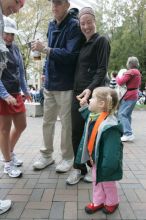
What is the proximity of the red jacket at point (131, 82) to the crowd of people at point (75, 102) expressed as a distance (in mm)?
2972

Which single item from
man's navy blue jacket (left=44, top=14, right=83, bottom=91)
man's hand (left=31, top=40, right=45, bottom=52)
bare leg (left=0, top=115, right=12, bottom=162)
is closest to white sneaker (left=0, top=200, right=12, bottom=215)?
bare leg (left=0, top=115, right=12, bottom=162)

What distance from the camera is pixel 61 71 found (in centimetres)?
431

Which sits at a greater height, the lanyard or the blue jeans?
the lanyard

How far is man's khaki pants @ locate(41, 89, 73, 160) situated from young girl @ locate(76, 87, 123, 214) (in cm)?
90

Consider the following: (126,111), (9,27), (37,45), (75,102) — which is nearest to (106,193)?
(75,102)

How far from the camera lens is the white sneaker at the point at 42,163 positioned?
4.64 meters

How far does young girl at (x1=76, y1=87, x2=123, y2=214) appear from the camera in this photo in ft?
10.0

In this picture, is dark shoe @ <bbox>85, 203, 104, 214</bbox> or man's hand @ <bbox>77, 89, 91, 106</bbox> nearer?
dark shoe @ <bbox>85, 203, 104, 214</bbox>

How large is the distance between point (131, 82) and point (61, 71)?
330cm

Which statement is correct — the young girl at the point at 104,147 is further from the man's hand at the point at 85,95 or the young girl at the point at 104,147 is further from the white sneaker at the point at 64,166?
the white sneaker at the point at 64,166

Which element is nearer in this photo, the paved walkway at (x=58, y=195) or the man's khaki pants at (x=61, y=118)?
the paved walkway at (x=58, y=195)

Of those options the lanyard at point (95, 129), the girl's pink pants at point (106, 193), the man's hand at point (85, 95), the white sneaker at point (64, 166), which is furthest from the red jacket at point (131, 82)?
the girl's pink pants at point (106, 193)

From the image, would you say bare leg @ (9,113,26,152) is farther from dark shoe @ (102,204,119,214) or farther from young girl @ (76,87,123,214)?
dark shoe @ (102,204,119,214)

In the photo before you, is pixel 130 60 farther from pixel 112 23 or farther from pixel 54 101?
pixel 112 23
